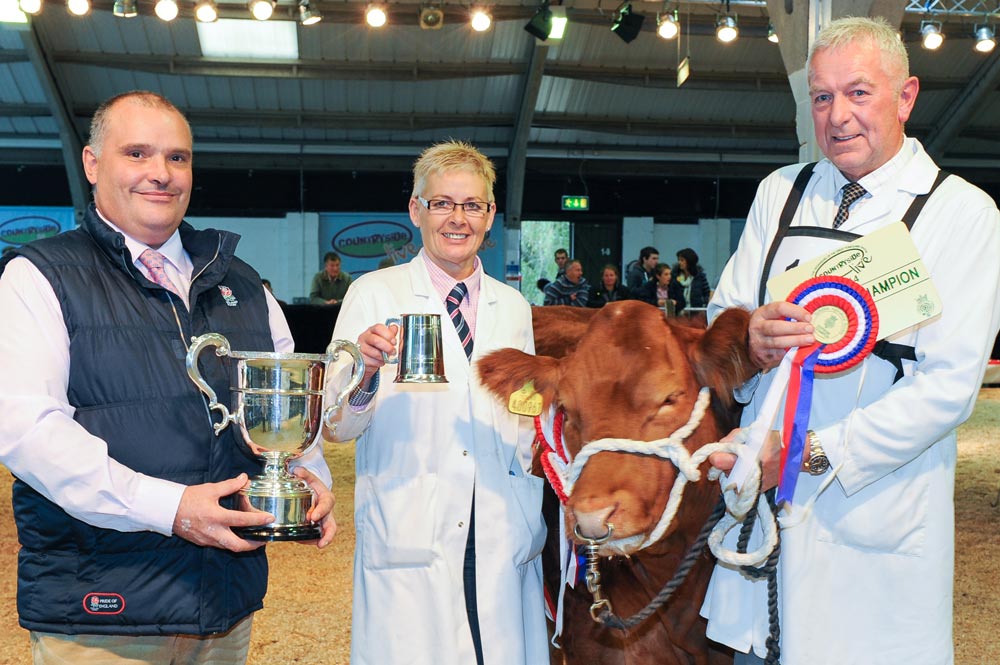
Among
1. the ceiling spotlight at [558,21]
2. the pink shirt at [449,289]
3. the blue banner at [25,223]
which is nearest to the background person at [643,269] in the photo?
the ceiling spotlight at [558,21]

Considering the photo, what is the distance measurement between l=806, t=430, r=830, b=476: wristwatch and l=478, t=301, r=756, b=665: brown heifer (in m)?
0.29

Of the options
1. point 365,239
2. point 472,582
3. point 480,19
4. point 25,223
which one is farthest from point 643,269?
point 25,223

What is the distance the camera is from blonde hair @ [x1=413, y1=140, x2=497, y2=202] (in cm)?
265

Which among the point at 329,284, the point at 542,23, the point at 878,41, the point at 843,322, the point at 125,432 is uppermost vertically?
the point at 542,23

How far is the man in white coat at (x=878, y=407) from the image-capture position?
197 centimetres

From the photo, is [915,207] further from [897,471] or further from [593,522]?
[593,522]

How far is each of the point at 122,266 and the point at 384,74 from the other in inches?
575

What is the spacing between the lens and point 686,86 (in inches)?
667

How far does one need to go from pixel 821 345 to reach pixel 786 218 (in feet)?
1.29

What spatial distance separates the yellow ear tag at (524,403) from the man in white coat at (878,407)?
0.49 metres

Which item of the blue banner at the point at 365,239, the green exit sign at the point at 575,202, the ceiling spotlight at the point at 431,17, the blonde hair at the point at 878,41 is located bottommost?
the blonde hair at the point at 878,41

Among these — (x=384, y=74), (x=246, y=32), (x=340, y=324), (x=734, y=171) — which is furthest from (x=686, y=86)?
(x=340, y=324)

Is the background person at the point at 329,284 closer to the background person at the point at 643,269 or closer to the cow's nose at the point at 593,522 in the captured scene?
the background person at the point at 643,269

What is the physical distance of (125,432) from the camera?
195 cm
